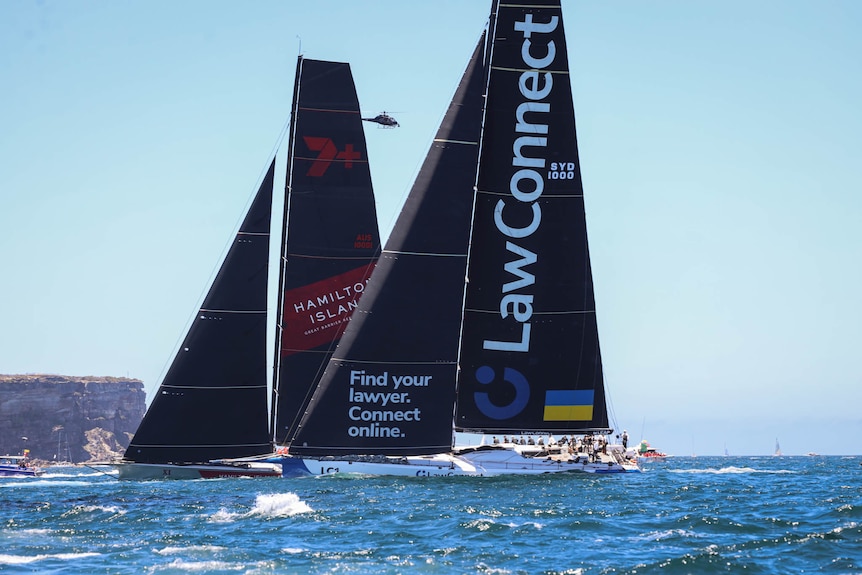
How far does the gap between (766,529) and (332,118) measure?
25785mm

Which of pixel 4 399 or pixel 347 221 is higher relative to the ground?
pixel 347 221

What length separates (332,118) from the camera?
42.7 metres

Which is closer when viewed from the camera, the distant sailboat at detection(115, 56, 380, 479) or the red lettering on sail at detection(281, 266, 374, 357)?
the distant sailboat at detection(115, 56, 380, 479)

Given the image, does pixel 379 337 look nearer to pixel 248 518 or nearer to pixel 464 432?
pixel 464 432

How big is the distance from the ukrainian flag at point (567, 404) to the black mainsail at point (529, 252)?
3 cm

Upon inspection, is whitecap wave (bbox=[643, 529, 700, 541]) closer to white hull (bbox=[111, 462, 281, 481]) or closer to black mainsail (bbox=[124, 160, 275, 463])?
white hull (bbox=[111, 462, 281, 481])

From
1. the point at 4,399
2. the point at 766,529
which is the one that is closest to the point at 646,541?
the point at 766,529

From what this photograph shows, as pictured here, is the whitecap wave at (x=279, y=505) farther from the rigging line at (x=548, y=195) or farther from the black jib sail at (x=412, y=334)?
the rigging line at (x=548, y=195)

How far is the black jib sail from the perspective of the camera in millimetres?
34344

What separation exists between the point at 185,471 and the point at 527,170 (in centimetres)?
1600

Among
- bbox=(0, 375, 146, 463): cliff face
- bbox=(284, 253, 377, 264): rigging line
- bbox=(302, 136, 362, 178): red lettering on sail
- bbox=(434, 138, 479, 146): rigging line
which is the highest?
bbox=(302, 136, 362, 178): red lettering on sail

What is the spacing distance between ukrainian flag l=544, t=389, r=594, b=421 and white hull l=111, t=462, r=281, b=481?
10.6 metres

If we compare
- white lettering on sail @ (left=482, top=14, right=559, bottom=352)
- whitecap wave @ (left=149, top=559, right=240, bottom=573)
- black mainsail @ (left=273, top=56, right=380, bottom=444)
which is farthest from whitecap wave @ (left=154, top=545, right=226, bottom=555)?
black mainsail @ (left=273, top=56, right=380, bottom=444)

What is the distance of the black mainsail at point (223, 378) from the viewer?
3756 cm
